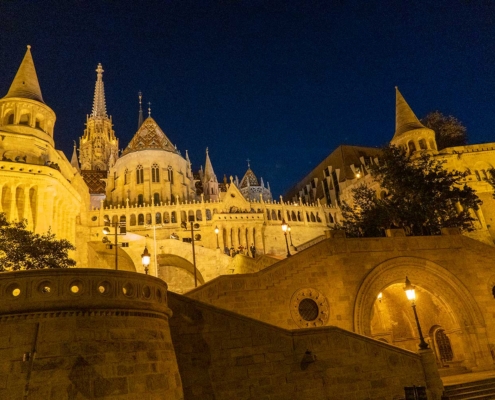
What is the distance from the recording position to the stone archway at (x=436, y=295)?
1697cm

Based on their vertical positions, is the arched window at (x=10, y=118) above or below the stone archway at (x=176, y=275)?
above

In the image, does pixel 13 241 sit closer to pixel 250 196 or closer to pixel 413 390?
pixel 413 390

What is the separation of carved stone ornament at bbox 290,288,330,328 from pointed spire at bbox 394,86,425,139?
1342 inches

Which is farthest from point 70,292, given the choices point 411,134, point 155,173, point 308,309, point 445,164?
point 155,173

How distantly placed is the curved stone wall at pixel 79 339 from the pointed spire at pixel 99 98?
273 ft

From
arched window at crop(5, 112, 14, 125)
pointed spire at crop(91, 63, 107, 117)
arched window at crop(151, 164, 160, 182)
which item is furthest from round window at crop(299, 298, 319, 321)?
pointed spire at crop(91, 63, 107, 117)

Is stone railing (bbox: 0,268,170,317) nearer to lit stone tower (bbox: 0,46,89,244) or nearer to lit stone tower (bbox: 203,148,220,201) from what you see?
lit stone tower (bbox: 0,46,89,244)

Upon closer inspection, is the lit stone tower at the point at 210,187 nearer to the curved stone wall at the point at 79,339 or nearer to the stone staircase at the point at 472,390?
the stone staircase at the point at 472,390

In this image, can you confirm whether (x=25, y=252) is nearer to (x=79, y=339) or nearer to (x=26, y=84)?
(x=79, y=339)

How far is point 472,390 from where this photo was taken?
12.8 meters

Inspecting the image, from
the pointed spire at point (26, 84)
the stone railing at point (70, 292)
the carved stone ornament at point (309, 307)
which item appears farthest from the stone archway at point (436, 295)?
the pointed spire at point (26, 84)

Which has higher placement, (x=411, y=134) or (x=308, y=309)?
(x=411, y=134)

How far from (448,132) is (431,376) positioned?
45.9 meters

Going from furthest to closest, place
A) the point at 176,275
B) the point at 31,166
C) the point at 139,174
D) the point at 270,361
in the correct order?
the point at 139,174 < the point at 176,275 < the point at 31,166 < the point at 270,361
